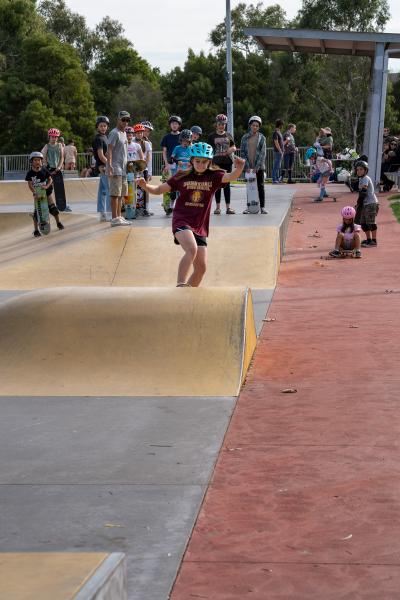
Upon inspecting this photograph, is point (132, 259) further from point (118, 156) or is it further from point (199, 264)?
point (199, 264)

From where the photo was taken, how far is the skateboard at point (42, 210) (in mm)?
16828

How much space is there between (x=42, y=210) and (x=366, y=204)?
18.1 feet

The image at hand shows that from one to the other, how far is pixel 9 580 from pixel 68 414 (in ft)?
12.9

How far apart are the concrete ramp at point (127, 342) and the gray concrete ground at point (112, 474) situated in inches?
7.6

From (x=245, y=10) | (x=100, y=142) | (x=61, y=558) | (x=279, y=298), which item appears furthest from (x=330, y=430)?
(x=245, y=10)

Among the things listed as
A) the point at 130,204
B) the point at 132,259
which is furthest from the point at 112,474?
the point at 130,204

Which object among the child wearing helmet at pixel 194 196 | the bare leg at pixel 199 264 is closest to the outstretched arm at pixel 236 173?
the child wearing helmet at pixel 194 196

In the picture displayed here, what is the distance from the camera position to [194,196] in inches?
382

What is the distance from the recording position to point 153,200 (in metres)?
24.0

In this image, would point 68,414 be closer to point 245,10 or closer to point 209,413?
point 209,413

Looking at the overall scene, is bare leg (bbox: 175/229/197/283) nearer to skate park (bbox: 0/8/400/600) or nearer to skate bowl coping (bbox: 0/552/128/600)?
skate park (bbox: 0/8/400/600)

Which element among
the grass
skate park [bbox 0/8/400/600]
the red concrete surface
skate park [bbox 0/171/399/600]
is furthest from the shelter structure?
the red concrete surface

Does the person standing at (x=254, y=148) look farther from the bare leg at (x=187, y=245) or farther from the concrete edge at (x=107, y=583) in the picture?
the concrete edge at (x=107, y=583)

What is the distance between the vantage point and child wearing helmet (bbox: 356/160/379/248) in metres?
16.3
